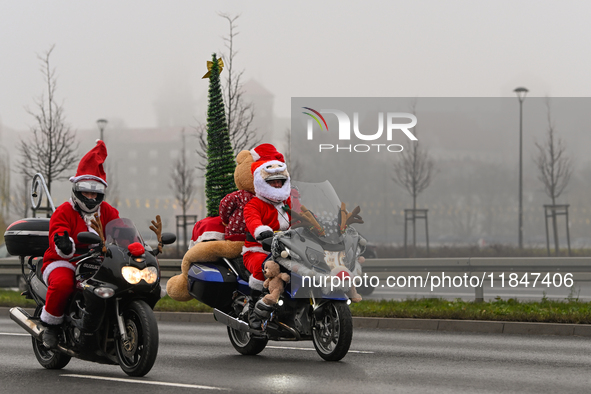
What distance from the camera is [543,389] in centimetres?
658

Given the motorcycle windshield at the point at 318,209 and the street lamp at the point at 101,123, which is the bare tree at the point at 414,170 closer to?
the motorcycle windshield at the point at 318,209

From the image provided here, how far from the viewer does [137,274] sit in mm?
6961

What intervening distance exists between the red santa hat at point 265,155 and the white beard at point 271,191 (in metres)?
0.47

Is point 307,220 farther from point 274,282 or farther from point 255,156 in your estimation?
point 255,156

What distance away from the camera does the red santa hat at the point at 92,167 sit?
771 centimetres

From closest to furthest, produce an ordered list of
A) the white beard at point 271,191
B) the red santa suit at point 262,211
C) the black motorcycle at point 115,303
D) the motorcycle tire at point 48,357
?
the black motorcycle at point 115,303 → the motorcycle tire at point 48,357 → the red santa suit at point 262,211 → the white beard at point 271,191

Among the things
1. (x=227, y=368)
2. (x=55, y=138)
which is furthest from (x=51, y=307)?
(x=55, y=138)

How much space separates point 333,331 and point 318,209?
1298 mm

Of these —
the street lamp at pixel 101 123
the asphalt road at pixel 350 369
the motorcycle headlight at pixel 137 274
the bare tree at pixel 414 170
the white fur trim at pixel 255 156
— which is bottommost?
the asphalt road at pixel 350 369

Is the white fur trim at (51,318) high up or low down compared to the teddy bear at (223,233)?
down

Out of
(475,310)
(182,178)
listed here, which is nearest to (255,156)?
(475,310)

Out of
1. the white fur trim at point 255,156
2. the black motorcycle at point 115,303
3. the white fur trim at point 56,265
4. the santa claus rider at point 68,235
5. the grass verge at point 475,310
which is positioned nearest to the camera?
the black motorcycle at point 115,303

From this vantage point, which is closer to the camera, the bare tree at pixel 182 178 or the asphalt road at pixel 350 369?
the asphalt road at pixel 350 369

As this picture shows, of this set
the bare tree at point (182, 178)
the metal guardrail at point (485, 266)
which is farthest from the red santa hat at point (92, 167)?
the bare tree at point (182, 178)
